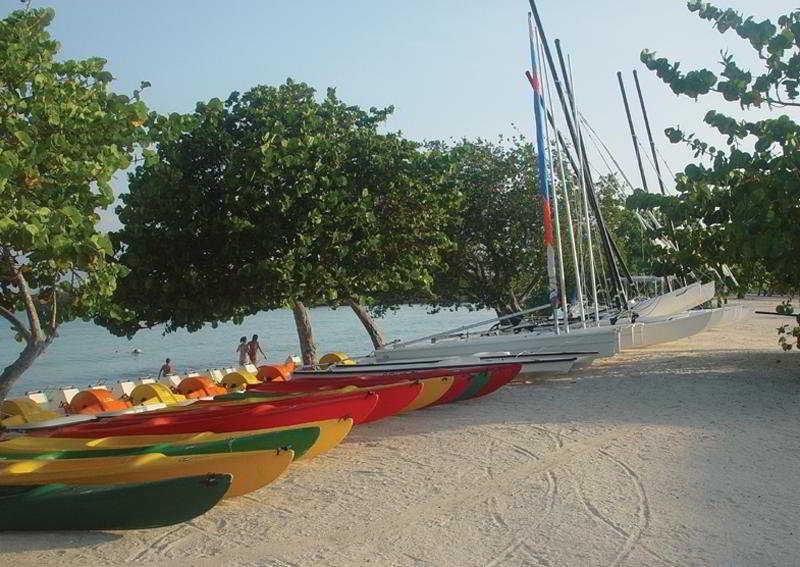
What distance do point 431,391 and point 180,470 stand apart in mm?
4992

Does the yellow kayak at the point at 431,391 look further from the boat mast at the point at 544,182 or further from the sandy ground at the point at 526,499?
the boat mast at the point at 544,182

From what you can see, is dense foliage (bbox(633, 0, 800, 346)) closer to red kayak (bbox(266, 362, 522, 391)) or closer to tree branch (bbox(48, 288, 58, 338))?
red kayak (bbox(266, 362, 522, 391))

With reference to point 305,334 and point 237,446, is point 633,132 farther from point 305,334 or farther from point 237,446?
point 237,446

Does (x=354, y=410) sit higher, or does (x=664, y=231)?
(x=664, y=231)

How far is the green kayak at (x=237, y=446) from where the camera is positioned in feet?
27.7

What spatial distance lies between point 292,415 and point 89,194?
368 cm

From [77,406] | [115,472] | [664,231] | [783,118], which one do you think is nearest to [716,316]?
[664,231]

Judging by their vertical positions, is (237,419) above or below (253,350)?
below

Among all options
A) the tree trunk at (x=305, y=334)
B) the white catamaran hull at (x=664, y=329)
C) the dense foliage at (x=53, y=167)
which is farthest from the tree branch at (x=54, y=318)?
the tree trunk at (x=305, y=334)

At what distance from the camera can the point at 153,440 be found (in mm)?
9672

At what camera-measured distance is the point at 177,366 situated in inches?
2142

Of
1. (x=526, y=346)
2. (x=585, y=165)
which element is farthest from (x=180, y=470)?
(x=585, y=165)

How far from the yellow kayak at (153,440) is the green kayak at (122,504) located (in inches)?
57.6

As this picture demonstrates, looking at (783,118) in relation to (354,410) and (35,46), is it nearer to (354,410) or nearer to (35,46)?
(354,410)
